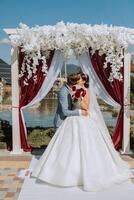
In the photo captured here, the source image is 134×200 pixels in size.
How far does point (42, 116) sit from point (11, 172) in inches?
105

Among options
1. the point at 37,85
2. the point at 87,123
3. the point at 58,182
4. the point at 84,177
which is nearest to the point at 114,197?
the point at 84,177

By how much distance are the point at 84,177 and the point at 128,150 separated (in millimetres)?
2176

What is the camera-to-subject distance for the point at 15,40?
621cm

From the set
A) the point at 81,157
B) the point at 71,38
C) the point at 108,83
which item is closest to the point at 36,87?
the point at 71,38

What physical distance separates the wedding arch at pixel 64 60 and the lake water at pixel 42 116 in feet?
4.24

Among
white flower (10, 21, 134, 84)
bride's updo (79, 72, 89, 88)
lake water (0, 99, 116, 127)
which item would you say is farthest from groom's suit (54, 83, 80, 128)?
lake water (0, 99, 116, 127)

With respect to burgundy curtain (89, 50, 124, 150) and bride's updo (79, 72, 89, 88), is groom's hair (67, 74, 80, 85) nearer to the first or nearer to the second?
bride's updo (79, 72, 89, 88)

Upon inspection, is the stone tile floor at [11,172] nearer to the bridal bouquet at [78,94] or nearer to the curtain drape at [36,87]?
the curtain drape at [36,87]

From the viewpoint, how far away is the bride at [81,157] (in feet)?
15.4

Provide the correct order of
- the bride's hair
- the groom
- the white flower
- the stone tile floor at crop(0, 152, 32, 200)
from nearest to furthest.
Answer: the stone tile floor at crop(0, 152, 32, 200) → the groom → the bride's hair → the white flower

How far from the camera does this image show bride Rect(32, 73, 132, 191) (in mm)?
4688

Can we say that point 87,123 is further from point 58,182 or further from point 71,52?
point 71,52

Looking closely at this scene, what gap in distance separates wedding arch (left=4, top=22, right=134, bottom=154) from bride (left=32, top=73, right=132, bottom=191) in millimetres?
1194

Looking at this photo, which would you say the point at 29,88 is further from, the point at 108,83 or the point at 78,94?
the point at 78,94
